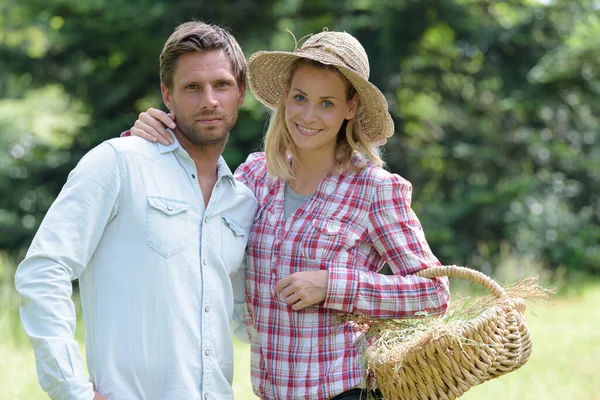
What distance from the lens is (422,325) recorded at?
2.66 meters

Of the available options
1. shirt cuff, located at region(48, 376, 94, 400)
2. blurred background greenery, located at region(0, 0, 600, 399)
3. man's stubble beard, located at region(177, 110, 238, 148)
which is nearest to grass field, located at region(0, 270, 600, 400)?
blurred background greenery, located at region(0, 0, 600, 399)

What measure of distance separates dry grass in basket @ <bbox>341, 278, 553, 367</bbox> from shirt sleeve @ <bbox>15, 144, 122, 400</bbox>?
951mm

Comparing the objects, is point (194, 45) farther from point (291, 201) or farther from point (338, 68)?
point (291, 201)

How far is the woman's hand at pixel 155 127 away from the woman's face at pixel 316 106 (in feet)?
1.53

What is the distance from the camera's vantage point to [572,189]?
11.4m

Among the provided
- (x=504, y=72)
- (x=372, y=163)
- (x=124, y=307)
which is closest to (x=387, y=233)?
(x=372, y=163)

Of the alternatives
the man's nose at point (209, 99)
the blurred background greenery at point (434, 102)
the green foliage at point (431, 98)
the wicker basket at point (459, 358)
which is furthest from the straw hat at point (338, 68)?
the green foliage at point (431, 98)

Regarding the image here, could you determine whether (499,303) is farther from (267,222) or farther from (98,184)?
(98,184)

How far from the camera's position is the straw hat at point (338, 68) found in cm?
285

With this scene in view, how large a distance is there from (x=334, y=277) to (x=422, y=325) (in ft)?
1.11

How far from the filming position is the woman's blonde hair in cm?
299

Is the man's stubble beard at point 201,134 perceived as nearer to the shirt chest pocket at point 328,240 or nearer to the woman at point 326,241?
the woman at point 326,241

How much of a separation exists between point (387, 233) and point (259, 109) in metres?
6.86

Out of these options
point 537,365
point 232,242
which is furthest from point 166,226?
point 537,365
